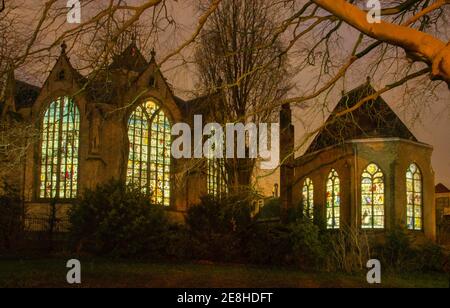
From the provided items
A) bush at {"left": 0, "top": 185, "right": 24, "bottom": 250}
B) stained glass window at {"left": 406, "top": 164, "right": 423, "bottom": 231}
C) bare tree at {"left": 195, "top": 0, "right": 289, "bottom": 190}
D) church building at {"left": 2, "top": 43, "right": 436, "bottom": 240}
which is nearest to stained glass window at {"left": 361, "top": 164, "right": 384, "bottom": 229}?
church building at {"left": 2, "top": 43, "right": 436, "bottom": 240}

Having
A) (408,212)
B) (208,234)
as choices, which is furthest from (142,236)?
(408,212)

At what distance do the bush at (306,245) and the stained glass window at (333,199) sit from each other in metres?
12.0

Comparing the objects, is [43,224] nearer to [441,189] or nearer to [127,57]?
[127,57]

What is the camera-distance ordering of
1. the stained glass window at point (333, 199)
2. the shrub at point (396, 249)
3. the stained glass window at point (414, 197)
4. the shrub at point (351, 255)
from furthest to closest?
1. the stained glass window at point (333, 199)
2. the stained glass window at point (414, 197)
3. the shrub at point (396, 249)
4. the shrub at point (351, 255)

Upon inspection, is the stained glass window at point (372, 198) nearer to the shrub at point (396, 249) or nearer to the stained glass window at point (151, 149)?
the shrub at point (396, 249)

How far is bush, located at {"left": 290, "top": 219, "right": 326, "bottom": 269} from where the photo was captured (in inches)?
787

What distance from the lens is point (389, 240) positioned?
2155cm

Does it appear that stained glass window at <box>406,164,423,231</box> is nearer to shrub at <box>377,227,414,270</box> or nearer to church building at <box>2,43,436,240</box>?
church building at <box>2,43,436,240</box>

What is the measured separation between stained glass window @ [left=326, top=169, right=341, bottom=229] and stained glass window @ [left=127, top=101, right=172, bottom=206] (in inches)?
384

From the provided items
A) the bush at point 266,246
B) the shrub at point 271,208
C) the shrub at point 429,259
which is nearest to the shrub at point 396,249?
the shrub at point 429,259

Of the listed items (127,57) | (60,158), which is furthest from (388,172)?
(60,158)

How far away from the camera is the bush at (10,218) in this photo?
23.7 meters

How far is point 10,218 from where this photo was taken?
2383 centimetres

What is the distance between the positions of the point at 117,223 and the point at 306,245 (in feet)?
21.5
